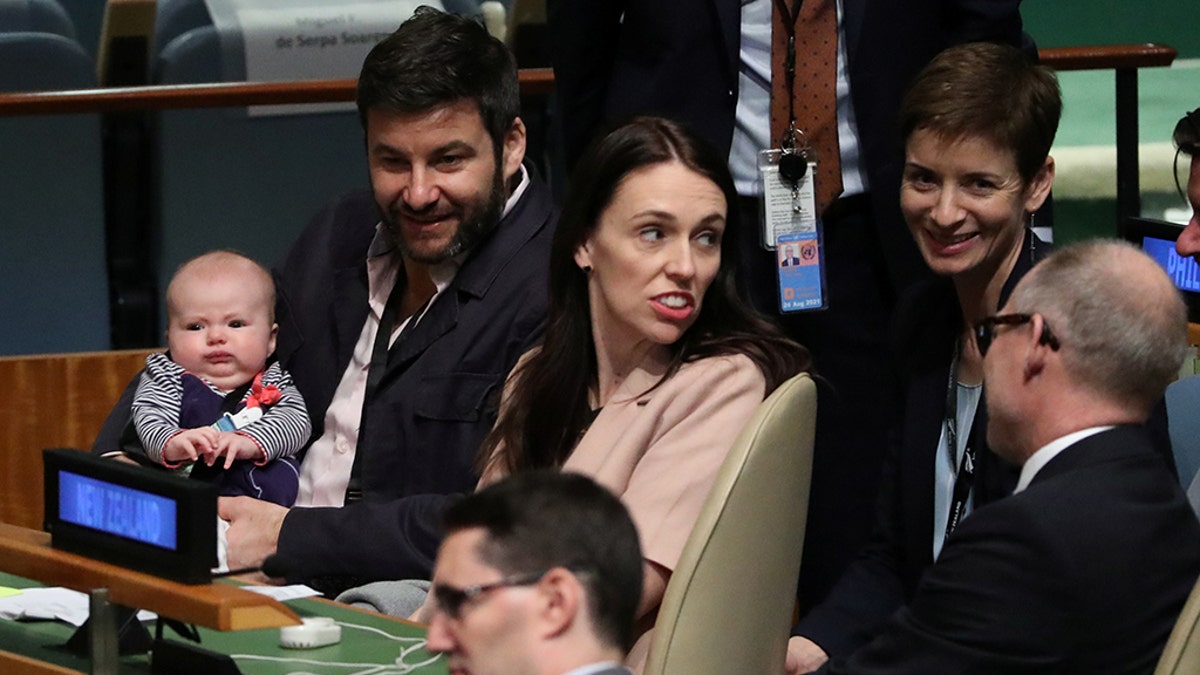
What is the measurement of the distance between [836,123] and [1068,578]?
134cm

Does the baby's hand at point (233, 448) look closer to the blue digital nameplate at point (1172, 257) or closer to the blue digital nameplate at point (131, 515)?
the blue digital nameplate at point (131, 515)

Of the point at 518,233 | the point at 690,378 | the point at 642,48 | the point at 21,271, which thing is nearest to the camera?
the point at 690,378

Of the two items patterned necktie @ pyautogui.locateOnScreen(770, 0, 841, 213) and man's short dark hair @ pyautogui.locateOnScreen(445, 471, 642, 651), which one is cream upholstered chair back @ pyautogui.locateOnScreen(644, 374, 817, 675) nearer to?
man's short dark hair @ pyautogui.locateOnScreen(445, 471, 642, 651)

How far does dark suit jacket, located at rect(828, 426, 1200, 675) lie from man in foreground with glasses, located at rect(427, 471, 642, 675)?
1.46 ft

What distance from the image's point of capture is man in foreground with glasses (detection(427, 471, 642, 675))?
1.57 meters

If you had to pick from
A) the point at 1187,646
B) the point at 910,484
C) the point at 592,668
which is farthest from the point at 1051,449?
the point at 592,668

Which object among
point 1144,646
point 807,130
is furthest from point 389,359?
point 1144,646

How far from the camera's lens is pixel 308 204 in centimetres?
471

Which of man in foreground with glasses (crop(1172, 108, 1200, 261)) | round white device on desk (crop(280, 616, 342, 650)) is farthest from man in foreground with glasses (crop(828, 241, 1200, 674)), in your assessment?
man in foreground with glasses (crop(1172, 108, 1200, 261))

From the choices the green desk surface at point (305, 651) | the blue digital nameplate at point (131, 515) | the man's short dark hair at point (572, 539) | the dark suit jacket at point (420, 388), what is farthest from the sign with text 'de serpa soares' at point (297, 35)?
the man's short dark hair at point (572, 539)

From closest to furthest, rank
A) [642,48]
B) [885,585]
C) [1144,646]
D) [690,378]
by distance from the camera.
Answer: [1144,646], [690,378], [885,585], [642,48]

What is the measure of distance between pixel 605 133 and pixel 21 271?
223 centimetres

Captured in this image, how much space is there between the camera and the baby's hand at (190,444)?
293 cm

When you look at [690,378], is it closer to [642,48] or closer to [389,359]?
[389,359]
